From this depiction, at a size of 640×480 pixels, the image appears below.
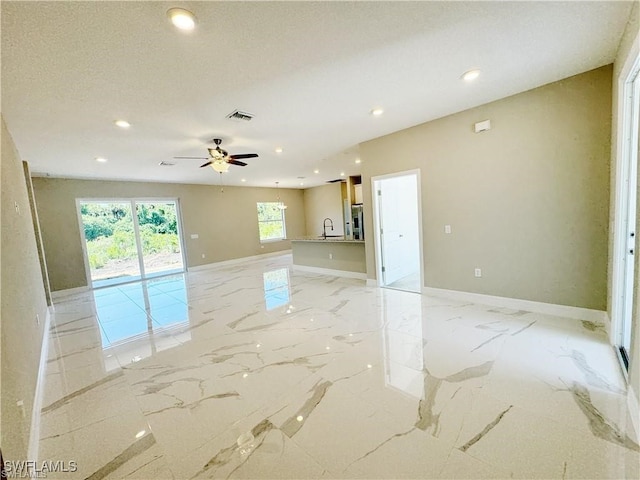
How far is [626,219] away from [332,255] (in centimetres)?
460

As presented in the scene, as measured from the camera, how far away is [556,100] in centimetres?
290

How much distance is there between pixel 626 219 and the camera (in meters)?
2.31

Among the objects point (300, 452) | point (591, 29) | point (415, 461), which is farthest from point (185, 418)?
point (591, 29)

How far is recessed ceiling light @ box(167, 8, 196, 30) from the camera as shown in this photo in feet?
5.26

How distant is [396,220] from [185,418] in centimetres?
447

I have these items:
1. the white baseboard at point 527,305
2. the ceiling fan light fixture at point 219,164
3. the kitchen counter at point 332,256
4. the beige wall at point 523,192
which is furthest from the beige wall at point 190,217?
the white baseboard at point 527,305

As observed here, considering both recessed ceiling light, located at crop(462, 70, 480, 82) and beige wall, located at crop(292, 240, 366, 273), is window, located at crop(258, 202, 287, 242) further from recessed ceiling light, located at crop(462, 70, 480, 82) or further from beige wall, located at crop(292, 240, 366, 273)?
recessed ceiling light, located at crop(462, 70, 480, 82)

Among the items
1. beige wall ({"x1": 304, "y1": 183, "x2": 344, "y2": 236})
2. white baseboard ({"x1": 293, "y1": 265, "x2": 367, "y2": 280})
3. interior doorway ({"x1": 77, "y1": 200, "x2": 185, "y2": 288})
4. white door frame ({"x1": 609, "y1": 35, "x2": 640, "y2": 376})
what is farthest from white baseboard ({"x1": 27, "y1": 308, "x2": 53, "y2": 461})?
beige wall ({"x1": 304, "y1": 183, "x2": 344, "y2": 236})

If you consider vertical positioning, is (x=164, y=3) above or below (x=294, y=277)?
above

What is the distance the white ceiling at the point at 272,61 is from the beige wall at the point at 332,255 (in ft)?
9.01

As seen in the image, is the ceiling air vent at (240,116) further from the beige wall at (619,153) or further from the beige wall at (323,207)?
the beige wall at (323,207)

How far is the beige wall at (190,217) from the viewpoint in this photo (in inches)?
235

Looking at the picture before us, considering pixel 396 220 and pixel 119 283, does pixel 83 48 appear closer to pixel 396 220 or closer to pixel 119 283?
pixel 396 220

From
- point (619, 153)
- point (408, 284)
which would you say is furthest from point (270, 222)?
point (619, 153)
